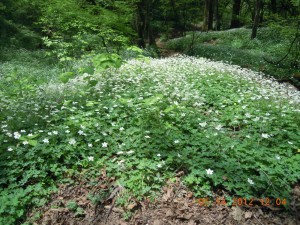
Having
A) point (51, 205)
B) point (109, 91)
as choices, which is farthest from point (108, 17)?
point (51, 205)

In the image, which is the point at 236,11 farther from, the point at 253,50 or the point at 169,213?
the point at 169,213

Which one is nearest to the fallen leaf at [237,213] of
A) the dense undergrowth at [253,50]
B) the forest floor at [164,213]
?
the forest floor at [164,213]

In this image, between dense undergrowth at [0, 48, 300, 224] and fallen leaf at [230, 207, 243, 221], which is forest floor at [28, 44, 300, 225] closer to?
fallen leaf at [230, 207, 243, 221]

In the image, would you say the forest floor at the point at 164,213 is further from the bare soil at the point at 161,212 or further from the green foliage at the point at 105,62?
the green foliage at the point at 105,62

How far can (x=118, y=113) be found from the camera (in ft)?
17.9

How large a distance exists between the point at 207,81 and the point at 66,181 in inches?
216

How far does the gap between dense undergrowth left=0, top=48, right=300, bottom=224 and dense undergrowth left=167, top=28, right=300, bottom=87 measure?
521 centimetres

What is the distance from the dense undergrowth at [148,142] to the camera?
3635 millimetres

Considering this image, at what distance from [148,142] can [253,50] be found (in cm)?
1364

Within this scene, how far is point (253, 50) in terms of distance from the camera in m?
15.2

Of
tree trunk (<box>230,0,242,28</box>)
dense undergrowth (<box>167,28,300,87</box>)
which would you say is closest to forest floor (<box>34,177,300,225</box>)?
dense undergrowth (<box>167,28,300,87</box>)

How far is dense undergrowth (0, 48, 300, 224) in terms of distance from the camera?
143 inches

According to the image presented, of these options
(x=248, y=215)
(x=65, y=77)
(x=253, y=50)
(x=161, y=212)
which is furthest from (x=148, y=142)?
(x=253, y=50)

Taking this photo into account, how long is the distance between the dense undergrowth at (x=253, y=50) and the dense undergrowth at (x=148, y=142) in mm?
5212
